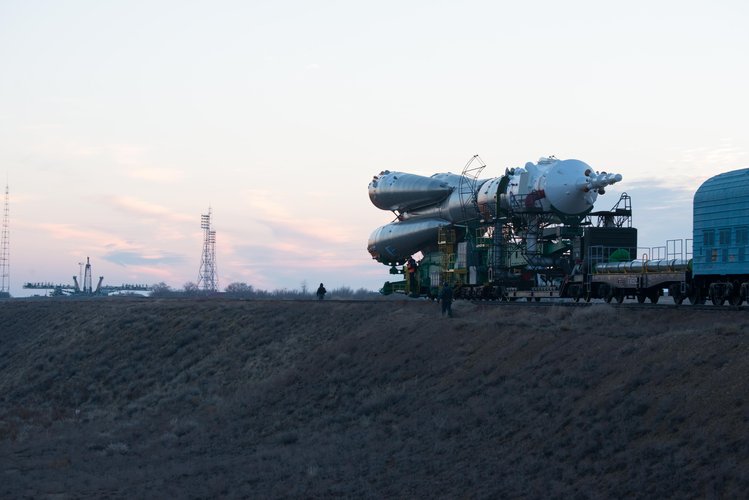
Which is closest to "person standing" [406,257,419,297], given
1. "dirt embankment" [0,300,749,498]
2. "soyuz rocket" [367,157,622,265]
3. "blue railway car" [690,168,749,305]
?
"soyuz rocket" [367,157,622,265]

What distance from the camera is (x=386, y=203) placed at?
56.2 m

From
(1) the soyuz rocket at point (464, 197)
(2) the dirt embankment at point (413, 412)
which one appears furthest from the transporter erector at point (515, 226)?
(2) the dirt embankment at point (413, 412)

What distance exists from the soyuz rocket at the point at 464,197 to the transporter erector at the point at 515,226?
47mm

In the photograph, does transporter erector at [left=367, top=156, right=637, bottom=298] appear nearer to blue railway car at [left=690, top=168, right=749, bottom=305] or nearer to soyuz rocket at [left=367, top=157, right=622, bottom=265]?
soyuz rocket at [left=367, top=157, right=622, bottom=265]

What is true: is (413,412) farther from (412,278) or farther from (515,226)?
(412,278)

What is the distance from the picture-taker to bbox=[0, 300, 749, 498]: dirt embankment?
16.3 meters

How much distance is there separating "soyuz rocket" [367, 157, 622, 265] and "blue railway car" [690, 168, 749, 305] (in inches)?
426

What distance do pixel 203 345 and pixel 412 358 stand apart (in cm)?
1716

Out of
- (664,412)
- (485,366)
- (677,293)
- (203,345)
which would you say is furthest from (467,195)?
(664,412)

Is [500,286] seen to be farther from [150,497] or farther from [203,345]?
[150,497]

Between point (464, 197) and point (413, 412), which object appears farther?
point (464, 197)

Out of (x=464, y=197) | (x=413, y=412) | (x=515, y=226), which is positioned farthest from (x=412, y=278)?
(x=413, y=412)

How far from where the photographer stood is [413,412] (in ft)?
77.6

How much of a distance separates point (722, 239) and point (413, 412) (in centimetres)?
1207
